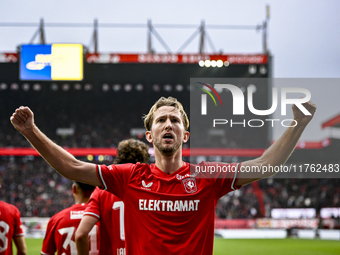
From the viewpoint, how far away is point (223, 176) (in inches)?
103

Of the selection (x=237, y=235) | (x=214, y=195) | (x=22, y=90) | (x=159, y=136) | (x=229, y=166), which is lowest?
(x=237, y=235)

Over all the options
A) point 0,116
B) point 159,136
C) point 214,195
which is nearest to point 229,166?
point 214,195

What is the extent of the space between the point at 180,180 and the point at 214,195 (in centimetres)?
28

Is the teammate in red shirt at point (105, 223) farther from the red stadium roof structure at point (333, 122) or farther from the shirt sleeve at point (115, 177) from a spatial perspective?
the red stadium roof structure at point (333, 122)

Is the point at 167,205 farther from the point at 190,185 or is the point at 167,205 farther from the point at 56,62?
the point at 56,62

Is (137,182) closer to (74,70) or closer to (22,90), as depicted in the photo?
(74,70)

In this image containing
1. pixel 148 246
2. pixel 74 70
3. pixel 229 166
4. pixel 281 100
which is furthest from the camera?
pixel 74 70

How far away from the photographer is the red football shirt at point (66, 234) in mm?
3701

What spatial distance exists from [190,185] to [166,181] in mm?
183

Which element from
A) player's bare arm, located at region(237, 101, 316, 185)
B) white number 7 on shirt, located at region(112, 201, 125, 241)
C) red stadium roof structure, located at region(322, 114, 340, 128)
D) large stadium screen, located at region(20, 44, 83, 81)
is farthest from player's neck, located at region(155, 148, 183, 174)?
red stadium roof structure, located at region(322, 114, 340, 128)

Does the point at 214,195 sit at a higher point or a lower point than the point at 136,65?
lower

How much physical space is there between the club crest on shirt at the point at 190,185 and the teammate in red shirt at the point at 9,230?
2960 mm

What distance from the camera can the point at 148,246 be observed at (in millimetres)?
2455

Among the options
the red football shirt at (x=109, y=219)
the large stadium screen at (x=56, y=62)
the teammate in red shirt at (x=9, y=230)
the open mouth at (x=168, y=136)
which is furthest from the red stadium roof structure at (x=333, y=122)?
the open mouth at (x=168, y=136)
